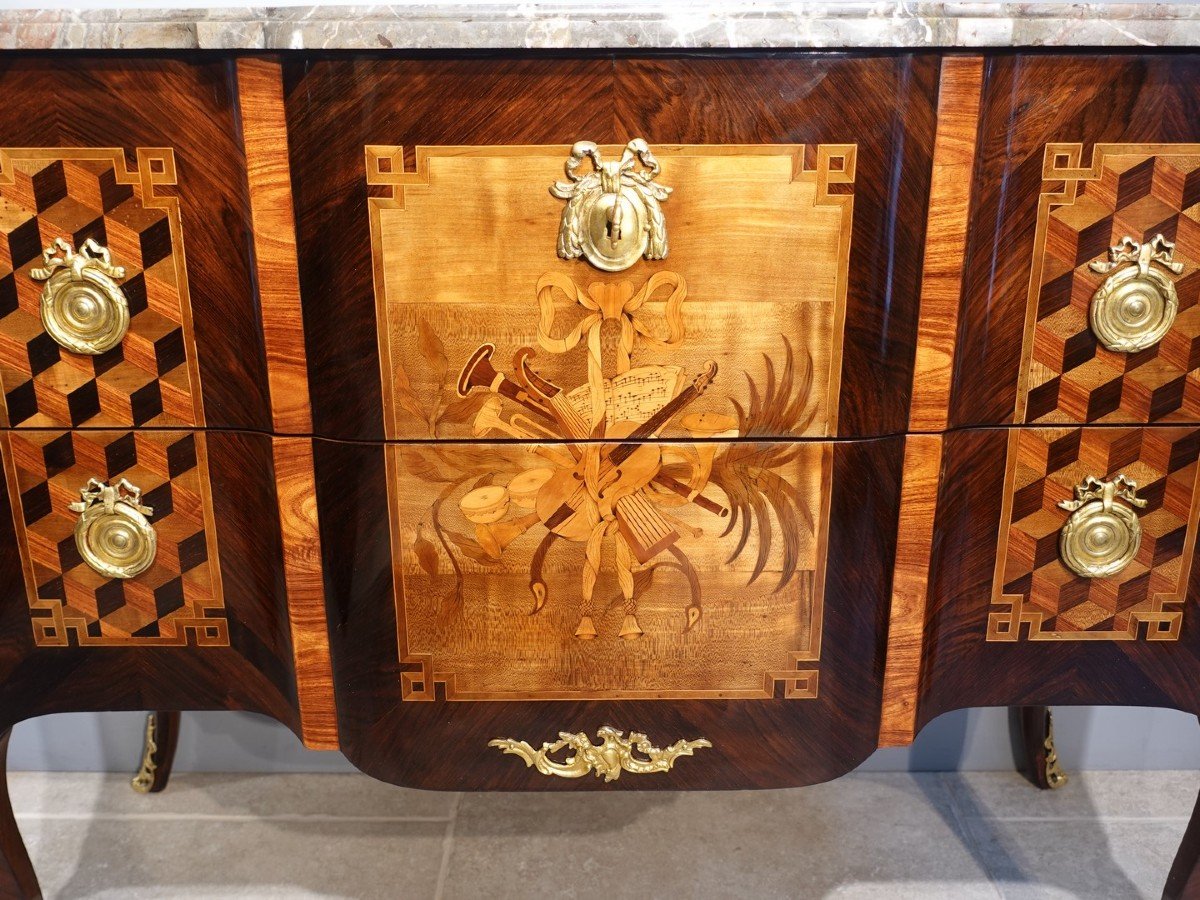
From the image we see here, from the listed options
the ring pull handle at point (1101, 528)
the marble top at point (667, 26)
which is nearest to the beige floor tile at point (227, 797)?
the ring pull handle at point (1101, 528)

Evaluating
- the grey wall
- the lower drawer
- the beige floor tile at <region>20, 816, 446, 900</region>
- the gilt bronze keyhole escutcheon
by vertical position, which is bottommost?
the beige floor tile at <region>20, 816, 446, 900</region>

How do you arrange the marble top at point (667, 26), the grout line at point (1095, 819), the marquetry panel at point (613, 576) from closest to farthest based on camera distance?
the marble top at point (667, 26), the marquetry panel at point (613, 576), the grout line at point (1095, 819)

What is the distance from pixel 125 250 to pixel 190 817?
776 millimetres

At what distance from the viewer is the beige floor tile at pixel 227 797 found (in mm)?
1206

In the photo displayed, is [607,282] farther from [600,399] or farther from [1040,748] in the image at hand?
[1040,748]

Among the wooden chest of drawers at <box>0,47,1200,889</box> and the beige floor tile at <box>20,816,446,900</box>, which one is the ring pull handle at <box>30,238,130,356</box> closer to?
the wooden chest of drawers at <box>0,47,1200,889</box>

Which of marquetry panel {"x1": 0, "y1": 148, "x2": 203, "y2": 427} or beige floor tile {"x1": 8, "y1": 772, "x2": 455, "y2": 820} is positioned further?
beige floor tile {"x1": 8, "y1": 772, "x2": 455, "y2": 820}

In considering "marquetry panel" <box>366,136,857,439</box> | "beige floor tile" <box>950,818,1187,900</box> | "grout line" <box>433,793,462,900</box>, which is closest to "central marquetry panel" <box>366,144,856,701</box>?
"marquetry panel" <box>366,136,857,439</box>

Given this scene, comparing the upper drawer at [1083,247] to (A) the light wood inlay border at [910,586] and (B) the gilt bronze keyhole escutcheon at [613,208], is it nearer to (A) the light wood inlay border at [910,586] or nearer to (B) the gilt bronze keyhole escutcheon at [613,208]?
(A) the light wood inlay border at [910,586]

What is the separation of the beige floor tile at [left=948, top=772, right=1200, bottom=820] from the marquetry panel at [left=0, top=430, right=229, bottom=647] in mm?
923

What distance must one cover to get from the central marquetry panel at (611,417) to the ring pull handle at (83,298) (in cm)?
20

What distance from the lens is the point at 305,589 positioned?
0.78m

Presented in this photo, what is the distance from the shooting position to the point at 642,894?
106 centimetres

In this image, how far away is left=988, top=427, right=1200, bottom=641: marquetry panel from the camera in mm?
756
